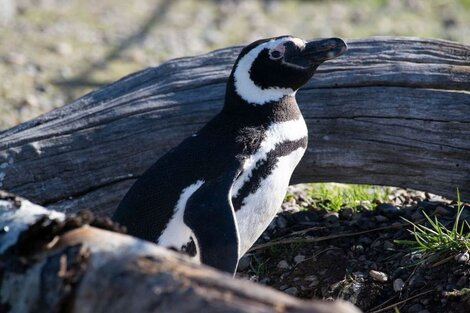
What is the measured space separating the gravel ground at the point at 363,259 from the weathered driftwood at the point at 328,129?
0.53ft

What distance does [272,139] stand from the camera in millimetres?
3479

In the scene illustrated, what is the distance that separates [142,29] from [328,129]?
4.13 metres

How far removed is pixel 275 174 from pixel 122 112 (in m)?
0.98

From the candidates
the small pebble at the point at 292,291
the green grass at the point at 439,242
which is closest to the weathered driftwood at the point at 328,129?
the green grass at the point at 439,242

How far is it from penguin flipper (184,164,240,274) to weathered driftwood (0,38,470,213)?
0.87 meters

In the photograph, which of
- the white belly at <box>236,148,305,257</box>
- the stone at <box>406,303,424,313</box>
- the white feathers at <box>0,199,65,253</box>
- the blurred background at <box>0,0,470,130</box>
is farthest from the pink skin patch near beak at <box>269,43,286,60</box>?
the blurred background at <box>0,0,470,130</box>

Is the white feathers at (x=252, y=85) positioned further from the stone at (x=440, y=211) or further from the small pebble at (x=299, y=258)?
the stone at (x=440, y=211)

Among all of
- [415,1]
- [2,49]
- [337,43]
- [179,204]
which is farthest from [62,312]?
[415,1]

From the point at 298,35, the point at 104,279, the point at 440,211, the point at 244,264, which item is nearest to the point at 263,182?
the point at 244,264

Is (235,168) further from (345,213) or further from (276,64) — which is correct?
(345,213)

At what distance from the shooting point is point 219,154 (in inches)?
132

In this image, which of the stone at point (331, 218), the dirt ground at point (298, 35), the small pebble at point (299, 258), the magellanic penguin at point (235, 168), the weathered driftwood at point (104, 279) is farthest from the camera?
the stone at point (331, 218)

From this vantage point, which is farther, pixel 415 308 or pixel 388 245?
pixel 388 245

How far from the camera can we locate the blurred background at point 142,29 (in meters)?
6.82
